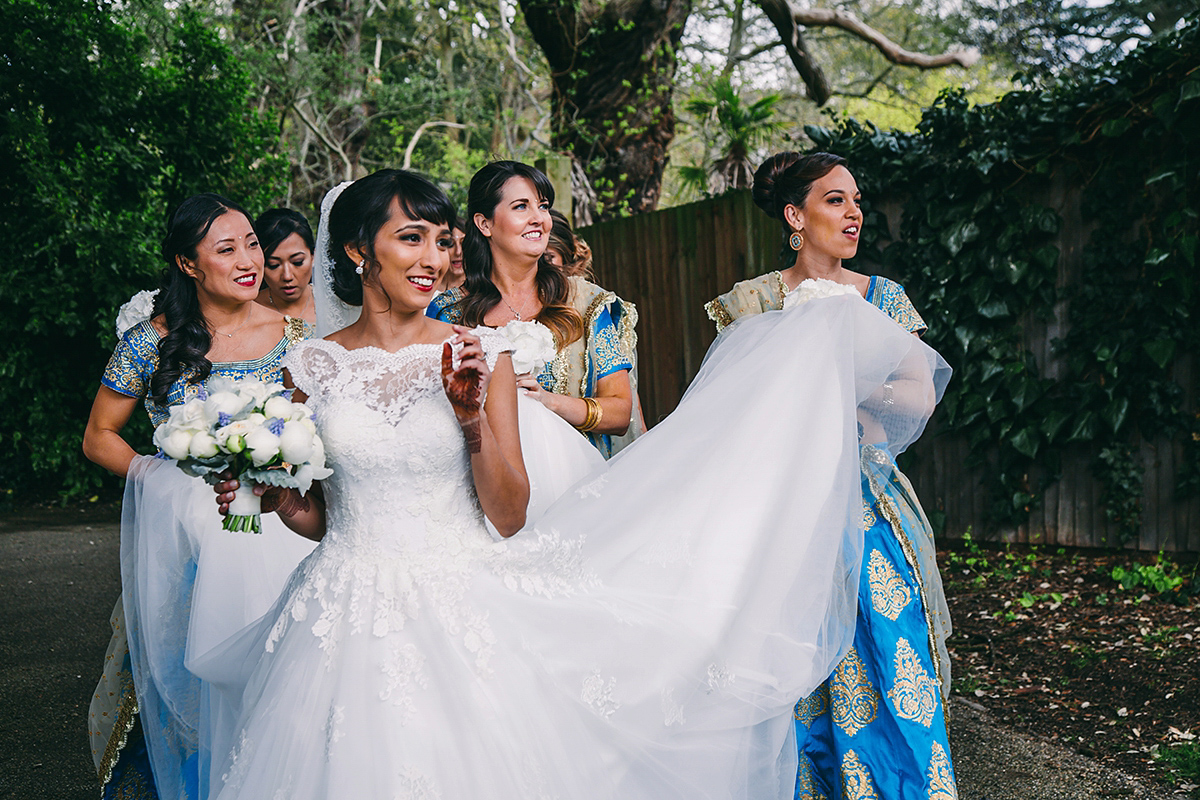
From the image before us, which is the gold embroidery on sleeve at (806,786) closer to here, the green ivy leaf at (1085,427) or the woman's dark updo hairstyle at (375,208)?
the woman's dark updo hairstyle at (375,208)

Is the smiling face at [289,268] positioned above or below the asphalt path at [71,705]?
above

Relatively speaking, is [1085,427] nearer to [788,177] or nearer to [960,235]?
[960,235]

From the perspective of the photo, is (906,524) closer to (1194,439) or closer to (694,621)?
(694,621)

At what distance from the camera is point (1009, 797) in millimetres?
3119

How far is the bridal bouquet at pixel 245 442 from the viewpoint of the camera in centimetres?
198

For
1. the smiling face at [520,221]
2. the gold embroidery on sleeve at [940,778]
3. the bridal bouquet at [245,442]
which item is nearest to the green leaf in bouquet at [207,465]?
the bridal bouquet at [245,442]

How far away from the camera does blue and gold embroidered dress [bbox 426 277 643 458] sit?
10.1 ft

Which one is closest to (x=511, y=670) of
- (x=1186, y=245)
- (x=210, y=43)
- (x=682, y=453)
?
(x=682, y=453)

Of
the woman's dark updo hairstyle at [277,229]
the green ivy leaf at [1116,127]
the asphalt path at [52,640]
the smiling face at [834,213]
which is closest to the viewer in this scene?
the smiling face at [834,213]

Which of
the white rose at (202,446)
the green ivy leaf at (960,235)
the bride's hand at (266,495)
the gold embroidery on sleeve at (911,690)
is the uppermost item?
the green ivy leaf at (960,235)

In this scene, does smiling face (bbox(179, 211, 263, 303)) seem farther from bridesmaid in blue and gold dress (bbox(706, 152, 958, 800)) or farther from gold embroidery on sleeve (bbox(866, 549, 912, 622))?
gold embroidery on sleeve (bbox(866, 549, 912, 622))

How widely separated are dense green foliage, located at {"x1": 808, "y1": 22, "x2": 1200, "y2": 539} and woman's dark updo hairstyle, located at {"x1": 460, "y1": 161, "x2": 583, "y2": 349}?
9.96 feet

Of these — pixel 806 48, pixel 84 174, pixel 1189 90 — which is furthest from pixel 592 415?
pixel 806 48

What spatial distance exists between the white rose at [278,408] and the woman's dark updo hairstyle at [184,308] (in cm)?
125
